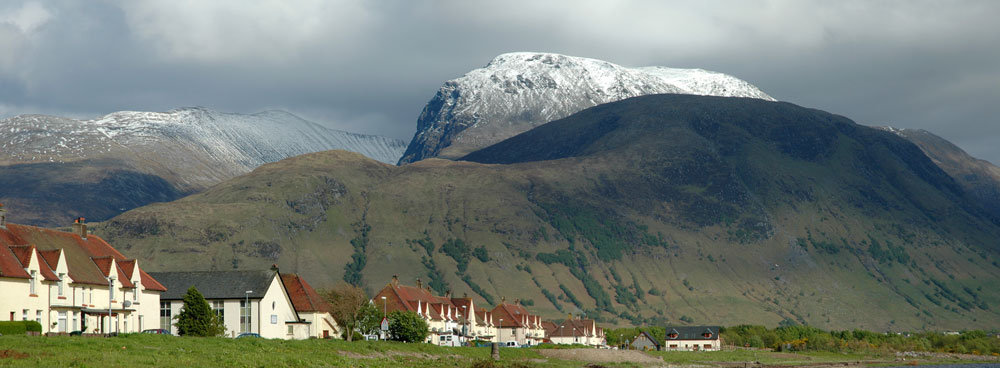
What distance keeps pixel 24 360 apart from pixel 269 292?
2156 inches

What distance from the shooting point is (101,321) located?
8181 centimetres

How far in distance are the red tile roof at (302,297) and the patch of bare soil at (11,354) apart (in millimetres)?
59830

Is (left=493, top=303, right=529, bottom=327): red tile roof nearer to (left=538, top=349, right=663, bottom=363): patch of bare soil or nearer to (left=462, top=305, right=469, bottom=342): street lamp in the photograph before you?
(left=462, top=305, right=469, bottom=342): street lamp

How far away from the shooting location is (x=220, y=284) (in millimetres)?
104125

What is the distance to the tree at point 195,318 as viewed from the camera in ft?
290

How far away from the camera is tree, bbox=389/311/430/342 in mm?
113875

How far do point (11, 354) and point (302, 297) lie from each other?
63771 millimetres

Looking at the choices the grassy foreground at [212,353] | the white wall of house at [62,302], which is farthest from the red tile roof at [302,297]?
the white wall of house at [62,302]

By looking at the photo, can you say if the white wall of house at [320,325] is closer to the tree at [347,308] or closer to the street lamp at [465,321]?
the tree at [347,308]

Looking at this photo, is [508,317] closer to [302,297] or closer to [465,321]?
[465,321]

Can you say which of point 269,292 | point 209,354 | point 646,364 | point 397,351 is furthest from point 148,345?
point 646,364

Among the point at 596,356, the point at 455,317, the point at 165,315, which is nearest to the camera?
the point at 165,315

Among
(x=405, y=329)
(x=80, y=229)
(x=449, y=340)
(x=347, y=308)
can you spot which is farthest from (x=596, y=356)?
(x=80, y=229)

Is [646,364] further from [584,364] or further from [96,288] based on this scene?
[96,288]
